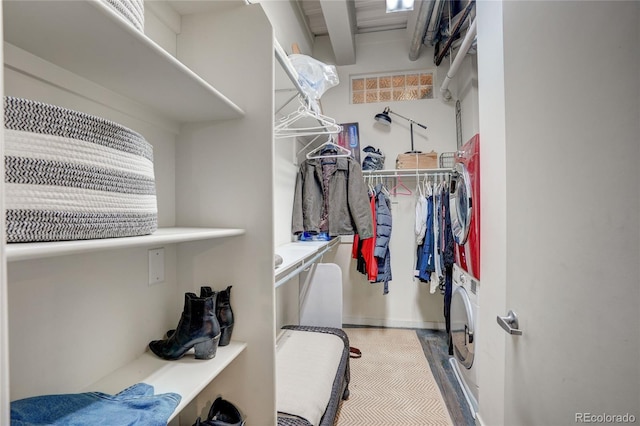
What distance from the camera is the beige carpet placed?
5.71ft

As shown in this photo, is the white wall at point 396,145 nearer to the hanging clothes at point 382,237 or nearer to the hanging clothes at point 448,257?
the hanging clothes at point 382,237

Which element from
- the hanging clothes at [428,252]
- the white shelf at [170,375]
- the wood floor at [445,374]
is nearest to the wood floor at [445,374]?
the wood floor at [445,374]

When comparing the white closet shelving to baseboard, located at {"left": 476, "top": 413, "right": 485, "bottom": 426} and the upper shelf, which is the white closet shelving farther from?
baseboard, located at {"left": 476, "top": 413, "right": 485, "bottom": 426}

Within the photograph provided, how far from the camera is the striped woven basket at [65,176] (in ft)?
1.46

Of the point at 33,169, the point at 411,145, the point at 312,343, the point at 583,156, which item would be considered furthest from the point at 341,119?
the point at 33,169

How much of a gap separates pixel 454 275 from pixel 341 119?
6.93 ft

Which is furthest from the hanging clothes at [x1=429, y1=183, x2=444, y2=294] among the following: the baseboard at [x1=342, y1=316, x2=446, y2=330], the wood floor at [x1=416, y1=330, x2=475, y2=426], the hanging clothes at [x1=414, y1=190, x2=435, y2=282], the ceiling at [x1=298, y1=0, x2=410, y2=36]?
the ceiling at [x1=298, y1=0, x2=410, y2=36]

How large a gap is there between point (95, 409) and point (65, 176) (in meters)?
0.51

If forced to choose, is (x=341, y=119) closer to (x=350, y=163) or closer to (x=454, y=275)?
(x=350, y=163)

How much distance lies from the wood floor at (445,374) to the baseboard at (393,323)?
0.07 metres

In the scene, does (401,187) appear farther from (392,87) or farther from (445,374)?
(445,374)

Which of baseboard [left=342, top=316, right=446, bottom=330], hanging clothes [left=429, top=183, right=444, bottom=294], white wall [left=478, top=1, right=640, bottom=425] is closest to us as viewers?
white wall [left=478, top=1, right=640, bottom=425]

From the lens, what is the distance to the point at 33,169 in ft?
1.51

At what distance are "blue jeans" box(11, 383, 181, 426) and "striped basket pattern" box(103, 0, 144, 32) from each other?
0.81m
